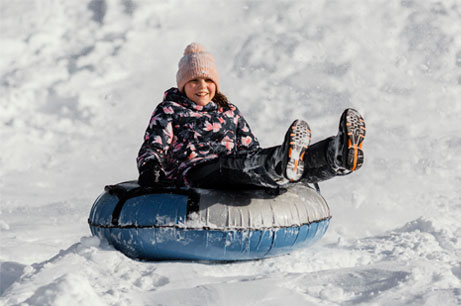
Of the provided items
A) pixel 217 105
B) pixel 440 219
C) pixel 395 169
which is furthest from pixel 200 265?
pixel 395 169

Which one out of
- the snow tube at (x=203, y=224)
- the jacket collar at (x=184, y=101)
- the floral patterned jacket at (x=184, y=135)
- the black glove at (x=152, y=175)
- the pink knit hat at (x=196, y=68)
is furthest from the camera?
the pink knit hat at (x=196, y=68)

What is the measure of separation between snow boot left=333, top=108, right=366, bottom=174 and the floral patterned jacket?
41.4 inches

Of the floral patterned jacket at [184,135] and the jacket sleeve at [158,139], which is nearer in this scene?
the jacket sleeve at [158,139]

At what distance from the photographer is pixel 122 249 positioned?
2842mm

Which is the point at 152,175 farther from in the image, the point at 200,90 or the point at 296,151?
the point at 296,151

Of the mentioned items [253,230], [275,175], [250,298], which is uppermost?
[275,175]

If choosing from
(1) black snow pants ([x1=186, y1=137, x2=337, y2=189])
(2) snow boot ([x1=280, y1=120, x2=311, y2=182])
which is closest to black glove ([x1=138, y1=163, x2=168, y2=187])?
(1) black snow pants ([x1=186, y1=137, x2=337, y2=189])

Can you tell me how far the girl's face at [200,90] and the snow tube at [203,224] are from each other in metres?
0.81

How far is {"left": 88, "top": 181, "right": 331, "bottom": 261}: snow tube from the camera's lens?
2.65 metres

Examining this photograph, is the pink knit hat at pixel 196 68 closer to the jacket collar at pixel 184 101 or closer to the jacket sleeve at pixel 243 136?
the jacket collar at pixel 184 101

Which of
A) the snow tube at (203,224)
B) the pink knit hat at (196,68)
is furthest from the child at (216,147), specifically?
the snow tube at (203,224)

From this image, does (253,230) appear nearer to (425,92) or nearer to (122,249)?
(122,249)

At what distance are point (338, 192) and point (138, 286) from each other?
4102 millimetres

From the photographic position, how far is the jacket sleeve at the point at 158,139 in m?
2.88
